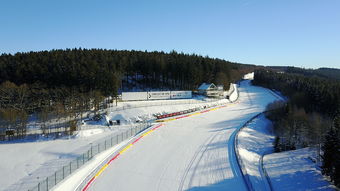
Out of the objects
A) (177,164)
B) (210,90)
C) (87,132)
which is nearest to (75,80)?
(87,132)

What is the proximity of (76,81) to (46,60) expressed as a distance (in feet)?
40.0

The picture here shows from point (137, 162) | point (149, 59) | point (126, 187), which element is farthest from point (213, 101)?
point (126, 187)

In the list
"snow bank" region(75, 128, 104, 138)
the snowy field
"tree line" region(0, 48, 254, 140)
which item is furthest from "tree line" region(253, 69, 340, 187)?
"snow bank" region(75, 128, 104, 138)

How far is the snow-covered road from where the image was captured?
46.4 feet

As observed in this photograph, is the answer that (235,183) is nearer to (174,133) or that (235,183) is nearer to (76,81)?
(174,133)

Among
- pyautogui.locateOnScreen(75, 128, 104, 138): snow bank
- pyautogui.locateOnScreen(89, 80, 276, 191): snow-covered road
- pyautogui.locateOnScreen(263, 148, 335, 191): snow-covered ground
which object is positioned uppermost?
pyautogui.locateOnScreen(75, 128, 104, 138): snow bank

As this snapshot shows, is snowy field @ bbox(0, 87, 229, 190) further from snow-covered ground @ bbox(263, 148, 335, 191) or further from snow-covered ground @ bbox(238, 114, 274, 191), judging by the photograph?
snow-covered ground @ bbox(263, 148, 335, 191)

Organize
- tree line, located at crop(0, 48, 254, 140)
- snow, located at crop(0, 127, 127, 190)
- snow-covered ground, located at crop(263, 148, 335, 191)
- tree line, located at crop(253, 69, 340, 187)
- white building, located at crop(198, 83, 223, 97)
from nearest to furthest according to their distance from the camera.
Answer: snow, located at crop(0, 127, 127, 190) → tree line, located at crop(253, 69, 340, 187) → snow-covered ground, located at crop(263, 148, 335, 191) → tree line, located at crop(0, 48, 254, 140) → white building, located at crop(198, 83, 223, 97)

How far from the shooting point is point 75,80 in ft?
146

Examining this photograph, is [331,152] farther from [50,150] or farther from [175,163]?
[50,150]

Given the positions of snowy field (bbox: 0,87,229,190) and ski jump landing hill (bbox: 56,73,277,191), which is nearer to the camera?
ski jump landing hill (bbox: 56,73,277,191)

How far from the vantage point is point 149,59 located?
199ft

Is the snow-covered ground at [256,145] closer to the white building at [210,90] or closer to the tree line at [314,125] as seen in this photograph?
the tree line at [314,125]

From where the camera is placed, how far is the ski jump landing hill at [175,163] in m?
14.2
